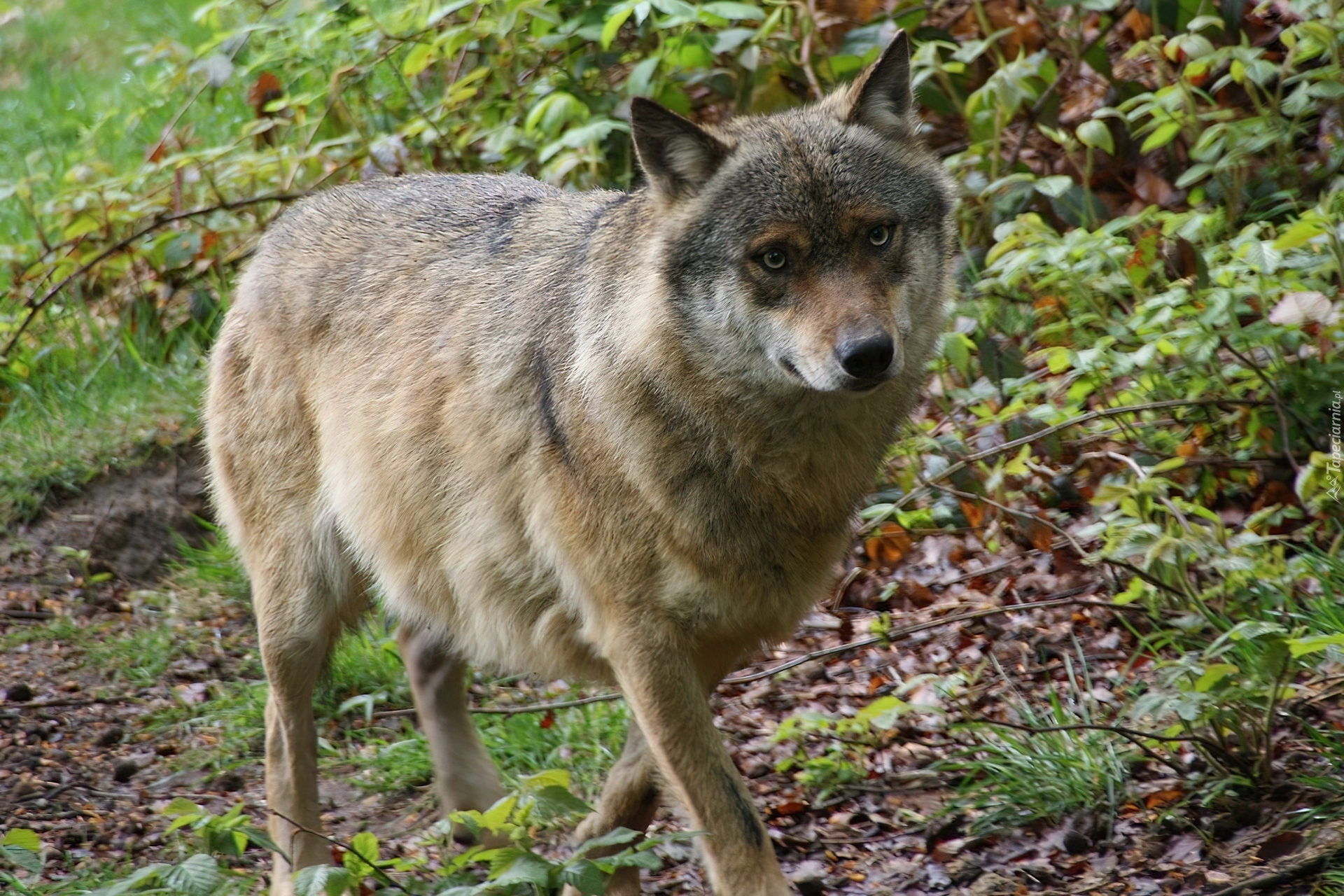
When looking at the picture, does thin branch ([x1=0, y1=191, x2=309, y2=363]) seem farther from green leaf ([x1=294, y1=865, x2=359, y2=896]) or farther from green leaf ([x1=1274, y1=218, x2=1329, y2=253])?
green leaf ([x1=1274, y1=218, x2=1329, y2=253])

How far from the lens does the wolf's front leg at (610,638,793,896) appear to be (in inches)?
125

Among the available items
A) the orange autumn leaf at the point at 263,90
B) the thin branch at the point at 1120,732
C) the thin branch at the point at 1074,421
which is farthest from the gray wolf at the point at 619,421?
the orange autumn leaf at the point at 263,90

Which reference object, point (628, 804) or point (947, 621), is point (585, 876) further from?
point (947, 621)

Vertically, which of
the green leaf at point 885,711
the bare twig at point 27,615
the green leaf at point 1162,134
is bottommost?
the green leaf at point 885,711

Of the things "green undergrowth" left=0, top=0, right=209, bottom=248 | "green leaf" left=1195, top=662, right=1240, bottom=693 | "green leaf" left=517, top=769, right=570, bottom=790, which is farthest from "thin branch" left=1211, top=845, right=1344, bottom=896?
"green undergrowth" left=0, top=0, right=209, bottom=248

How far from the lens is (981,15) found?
558cm

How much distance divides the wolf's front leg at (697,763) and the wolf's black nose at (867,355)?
89cm

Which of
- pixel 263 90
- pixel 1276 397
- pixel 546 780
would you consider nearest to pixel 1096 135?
pixel 1276 397

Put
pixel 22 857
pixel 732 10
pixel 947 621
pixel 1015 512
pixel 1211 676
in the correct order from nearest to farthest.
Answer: pixel 22 857 → pixel 1211 676 → pixel 947 621 → pixel 1015 512 → pixel 732 10

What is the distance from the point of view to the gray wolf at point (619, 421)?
3.15 meters

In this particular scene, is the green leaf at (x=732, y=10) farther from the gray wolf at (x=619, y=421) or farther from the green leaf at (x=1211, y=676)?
the green leaf at (x=1211, y=676)

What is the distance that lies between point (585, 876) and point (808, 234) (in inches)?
61.7

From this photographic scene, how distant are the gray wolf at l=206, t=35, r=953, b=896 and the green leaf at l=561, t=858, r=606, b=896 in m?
0.52

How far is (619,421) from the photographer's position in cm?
330
